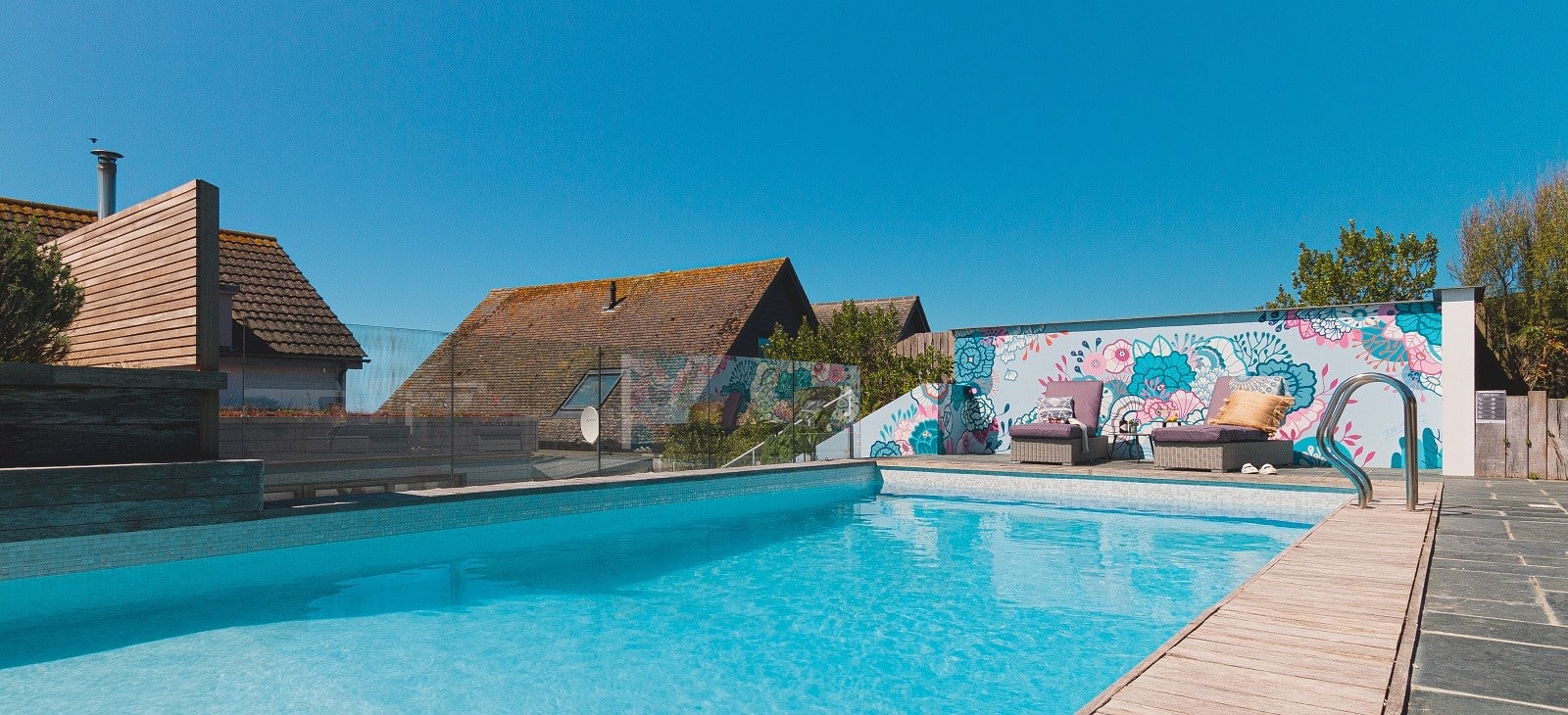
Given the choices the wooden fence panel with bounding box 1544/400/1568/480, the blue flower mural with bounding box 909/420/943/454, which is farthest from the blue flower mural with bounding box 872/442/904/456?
the wooden fence panel with bounding box 1544/400/1568/480

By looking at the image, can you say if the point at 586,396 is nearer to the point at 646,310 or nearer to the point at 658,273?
the point at 646,310

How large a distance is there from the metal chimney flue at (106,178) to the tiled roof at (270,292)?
172 cm

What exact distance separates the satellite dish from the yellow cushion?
24.1ft

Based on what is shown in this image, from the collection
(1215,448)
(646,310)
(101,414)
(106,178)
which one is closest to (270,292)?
(106,178)

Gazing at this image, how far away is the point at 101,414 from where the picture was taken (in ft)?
17.1

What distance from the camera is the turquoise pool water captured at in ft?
11.5

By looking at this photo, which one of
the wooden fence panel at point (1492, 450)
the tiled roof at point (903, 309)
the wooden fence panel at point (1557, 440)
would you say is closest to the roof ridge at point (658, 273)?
the tiled roof at point (903, 309)

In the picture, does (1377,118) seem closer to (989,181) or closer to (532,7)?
(989,181)

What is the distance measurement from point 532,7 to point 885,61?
6396 millimetres

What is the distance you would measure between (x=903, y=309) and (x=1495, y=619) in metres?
20.9

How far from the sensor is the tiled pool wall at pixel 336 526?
16.2 feet

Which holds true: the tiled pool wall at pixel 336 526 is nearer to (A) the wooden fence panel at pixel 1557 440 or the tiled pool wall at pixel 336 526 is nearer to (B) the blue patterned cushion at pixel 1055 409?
(B) the blue patterned cushion at pixel 1055 409

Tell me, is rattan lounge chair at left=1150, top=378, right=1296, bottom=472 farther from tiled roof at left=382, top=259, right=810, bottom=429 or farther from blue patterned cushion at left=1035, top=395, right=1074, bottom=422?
tiled roof at left=382, top=259, right=810, bottom=429

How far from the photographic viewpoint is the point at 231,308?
481 inches
